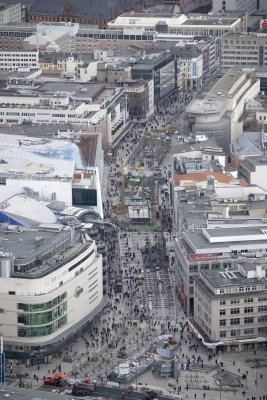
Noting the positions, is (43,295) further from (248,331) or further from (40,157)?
(40,157)

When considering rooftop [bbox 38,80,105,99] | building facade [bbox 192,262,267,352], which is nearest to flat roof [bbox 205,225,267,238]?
building facade [bbox 192,262,267,352]

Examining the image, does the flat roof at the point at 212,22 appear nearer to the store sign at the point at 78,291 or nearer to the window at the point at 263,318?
the store sign at the point at 78,291

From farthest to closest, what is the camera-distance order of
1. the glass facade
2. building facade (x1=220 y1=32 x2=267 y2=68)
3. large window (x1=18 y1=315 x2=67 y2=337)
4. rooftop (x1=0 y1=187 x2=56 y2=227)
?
building facade (x1=220 y1=32 x2=267 y2=68), rooftop (x1=0 y1=187 x2=56 y2=227), large window (x1=18 y1=315 x2=67 y2=337), the glass facade

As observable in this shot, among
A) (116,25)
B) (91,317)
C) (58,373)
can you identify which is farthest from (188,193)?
(116,25)

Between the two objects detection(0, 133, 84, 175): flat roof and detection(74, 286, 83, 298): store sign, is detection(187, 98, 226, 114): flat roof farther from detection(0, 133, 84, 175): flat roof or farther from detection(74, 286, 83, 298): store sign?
detection(74, 286, 83, 298): store sign

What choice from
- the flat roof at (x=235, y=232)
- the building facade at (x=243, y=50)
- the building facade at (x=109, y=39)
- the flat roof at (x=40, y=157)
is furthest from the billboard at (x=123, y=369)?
the building facade at (x=109, y=39)
